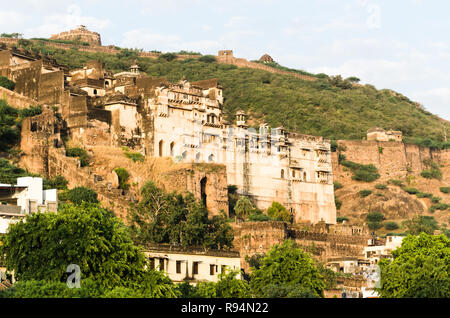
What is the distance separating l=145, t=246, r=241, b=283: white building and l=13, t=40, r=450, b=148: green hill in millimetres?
48985

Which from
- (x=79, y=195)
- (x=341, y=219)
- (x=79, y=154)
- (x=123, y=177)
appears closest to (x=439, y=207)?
(x=341, y=219)

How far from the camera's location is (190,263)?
216 feet

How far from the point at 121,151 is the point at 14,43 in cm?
4727

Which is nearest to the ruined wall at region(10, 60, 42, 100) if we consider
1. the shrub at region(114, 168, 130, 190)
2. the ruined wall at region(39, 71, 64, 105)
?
the ruined wall at region(39, 71, 64, 105)

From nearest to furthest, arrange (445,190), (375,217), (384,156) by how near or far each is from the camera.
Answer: (375,217) < (384,156) < (445,190)

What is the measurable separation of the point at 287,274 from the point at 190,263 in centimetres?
702

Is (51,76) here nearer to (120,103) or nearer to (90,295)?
(120,103)

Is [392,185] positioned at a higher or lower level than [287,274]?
higher

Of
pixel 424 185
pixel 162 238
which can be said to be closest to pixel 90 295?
pixel 162 238

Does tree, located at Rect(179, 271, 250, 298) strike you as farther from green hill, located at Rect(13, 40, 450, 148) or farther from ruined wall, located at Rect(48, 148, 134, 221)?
green hill, located at Rect(13, 40, 450, 148)

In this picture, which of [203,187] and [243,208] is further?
[243,208]

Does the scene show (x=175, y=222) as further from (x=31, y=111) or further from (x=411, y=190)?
(x=411, y=190)

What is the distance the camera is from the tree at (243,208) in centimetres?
8875

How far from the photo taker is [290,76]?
154375 millimetres
